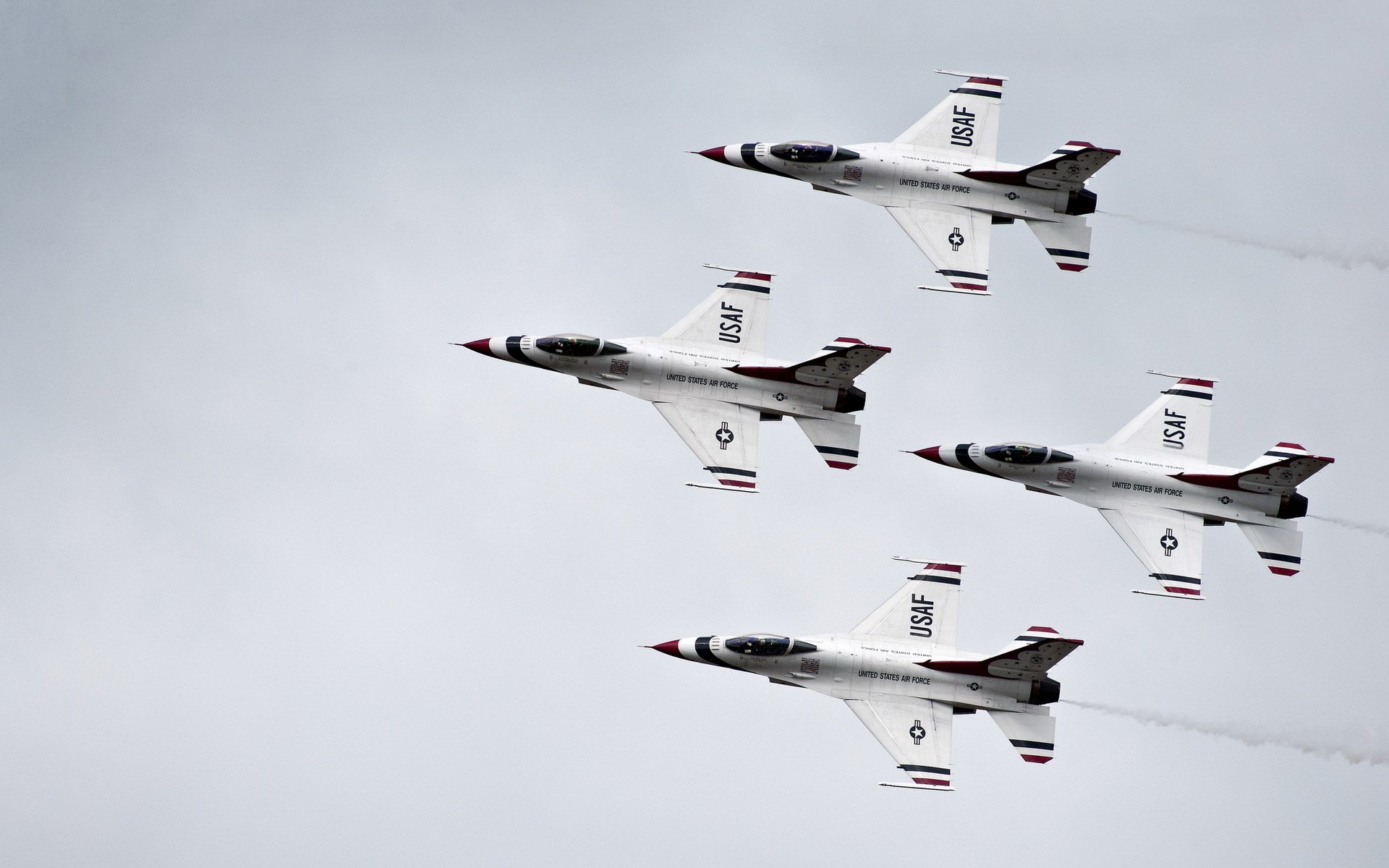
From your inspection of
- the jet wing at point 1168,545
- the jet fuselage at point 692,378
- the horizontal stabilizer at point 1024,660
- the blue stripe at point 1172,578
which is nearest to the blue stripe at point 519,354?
the jet fuselage at point 692,378

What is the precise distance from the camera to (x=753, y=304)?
75812mm

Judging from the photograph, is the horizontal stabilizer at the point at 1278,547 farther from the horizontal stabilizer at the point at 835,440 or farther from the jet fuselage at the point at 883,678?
the horizontal stabilizer at the point at 835,440

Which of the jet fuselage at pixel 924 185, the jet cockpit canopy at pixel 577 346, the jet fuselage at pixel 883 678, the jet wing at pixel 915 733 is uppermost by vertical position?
the jet fuselage at pixel 924 185

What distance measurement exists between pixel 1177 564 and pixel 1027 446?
527cm

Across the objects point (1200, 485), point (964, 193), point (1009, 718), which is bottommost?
point (1009, 718)

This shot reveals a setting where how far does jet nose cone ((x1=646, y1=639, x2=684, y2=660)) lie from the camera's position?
73562 millimetres

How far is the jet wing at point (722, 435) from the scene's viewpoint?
74562 millimetres

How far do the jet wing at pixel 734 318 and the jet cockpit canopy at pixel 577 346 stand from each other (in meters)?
1.63

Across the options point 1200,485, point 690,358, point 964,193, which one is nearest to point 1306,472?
point 1200,485

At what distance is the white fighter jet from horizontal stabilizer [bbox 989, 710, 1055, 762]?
27.3 feet

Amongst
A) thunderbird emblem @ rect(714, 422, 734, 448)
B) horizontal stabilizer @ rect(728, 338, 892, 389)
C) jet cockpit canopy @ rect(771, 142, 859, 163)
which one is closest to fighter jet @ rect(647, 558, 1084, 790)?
thunderbird emblem @ rect(714, 422, 734, 448)

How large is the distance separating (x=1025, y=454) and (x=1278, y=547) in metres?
7.48

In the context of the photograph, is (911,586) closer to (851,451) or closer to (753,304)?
(851,451)

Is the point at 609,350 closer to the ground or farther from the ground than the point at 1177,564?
farther from the ground
